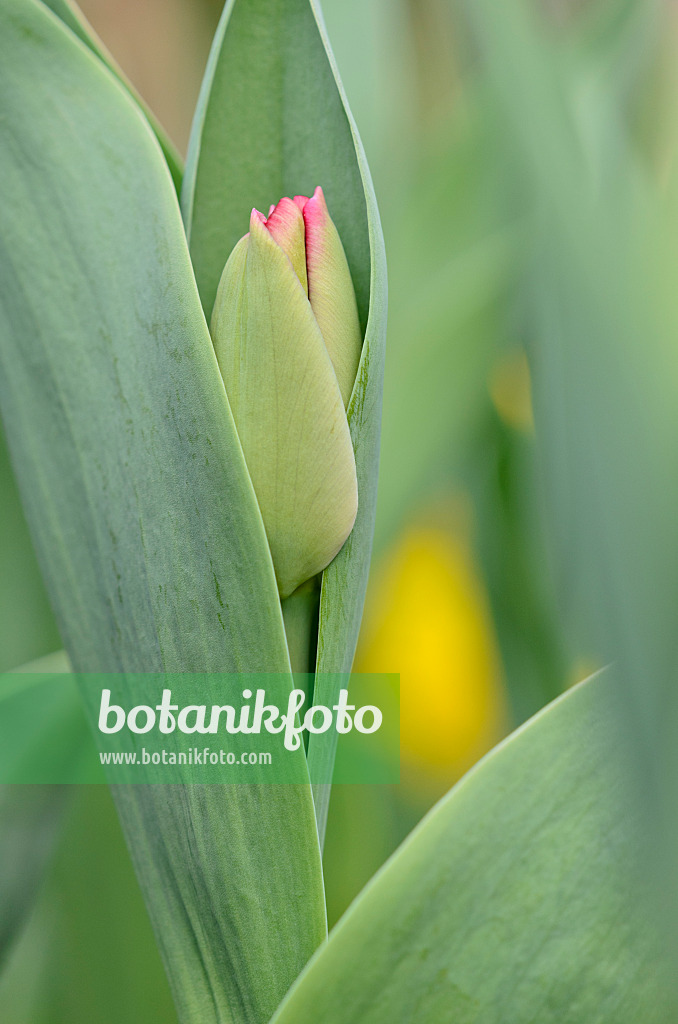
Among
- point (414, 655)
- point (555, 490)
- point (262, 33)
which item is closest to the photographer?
point (555, 490)

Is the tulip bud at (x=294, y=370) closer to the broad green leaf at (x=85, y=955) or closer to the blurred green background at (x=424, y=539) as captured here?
the blurred green background at (x=424, y=539)

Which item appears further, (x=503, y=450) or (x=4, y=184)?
(x=503, y=450)

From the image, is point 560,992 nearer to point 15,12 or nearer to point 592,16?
point 15,12

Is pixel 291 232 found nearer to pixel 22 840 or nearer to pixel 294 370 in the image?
pixel 294 370

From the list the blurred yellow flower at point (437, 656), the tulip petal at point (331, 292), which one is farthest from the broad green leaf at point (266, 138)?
the blurred yellow flower at point (437, 656)

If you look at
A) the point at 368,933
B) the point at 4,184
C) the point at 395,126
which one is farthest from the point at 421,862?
the point at 395,126

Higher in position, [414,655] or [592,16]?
[592,16]

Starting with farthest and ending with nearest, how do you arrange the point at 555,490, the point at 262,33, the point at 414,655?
1. the point at 414,655
2. the point at 262,33
3. the point at 555,490
